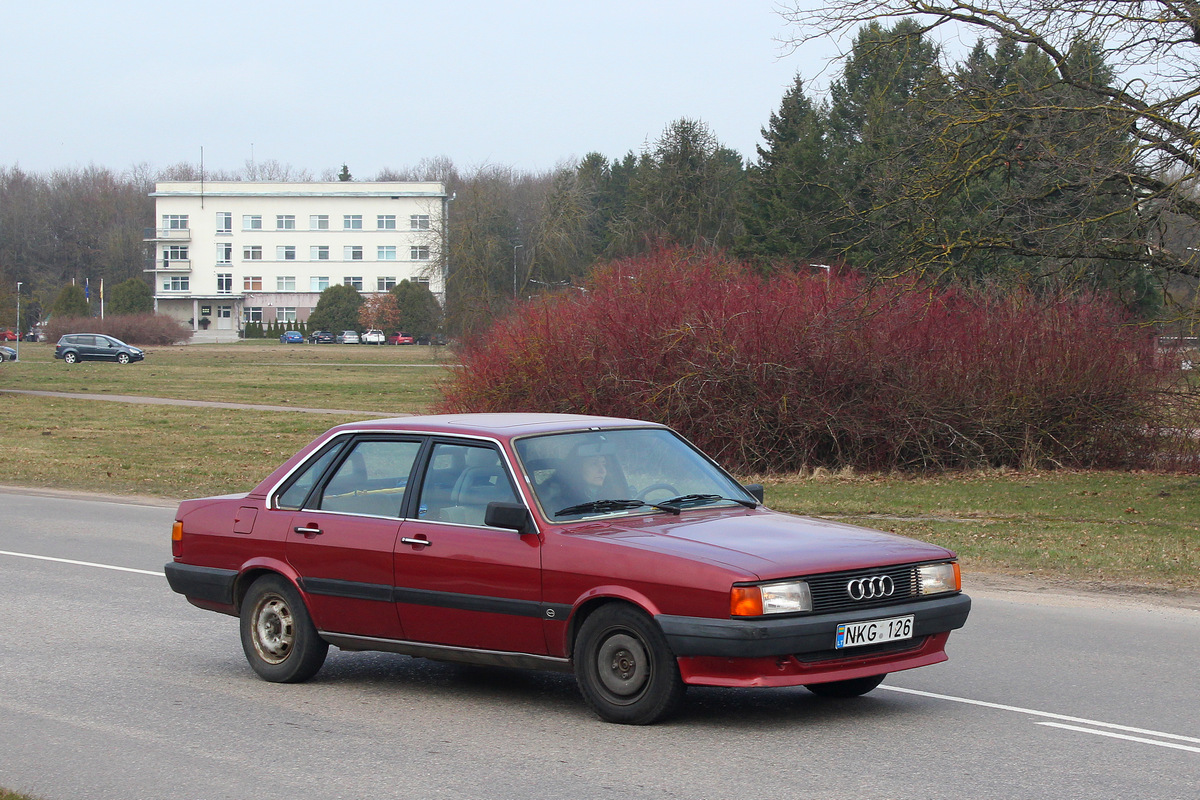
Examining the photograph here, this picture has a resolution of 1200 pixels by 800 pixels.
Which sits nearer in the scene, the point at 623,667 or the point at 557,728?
the point at 623,667

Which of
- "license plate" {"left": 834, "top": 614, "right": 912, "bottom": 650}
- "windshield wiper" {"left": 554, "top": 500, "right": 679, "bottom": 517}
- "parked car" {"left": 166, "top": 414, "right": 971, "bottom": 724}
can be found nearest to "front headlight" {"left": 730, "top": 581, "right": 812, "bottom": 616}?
"parked car" {"left": 166, "top": 414, "right": 971, "bottom": 724}

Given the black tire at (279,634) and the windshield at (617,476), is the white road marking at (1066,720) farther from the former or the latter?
the black tire at (279,634)

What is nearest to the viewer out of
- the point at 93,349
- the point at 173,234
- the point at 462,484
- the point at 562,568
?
the point at 562,568

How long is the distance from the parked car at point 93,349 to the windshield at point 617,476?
74.4 metres

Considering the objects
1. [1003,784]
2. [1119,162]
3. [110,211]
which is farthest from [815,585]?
[110,211]

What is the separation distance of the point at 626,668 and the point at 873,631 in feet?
3.83

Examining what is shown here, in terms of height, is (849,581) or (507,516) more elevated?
(507,516)

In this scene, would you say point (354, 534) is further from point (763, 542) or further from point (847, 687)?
point (847, 687)

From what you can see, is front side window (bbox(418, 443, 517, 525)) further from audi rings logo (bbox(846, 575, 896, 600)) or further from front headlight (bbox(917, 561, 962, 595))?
front headlight (bbox(917, 561, 962, 595))

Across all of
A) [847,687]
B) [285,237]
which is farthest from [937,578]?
[285,237]

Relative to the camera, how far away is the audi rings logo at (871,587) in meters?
6.25

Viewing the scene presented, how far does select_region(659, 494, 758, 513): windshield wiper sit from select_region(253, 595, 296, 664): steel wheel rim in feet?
7.48

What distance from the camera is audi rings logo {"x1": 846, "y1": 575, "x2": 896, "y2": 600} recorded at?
6.25 meters

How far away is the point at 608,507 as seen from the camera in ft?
22.6
